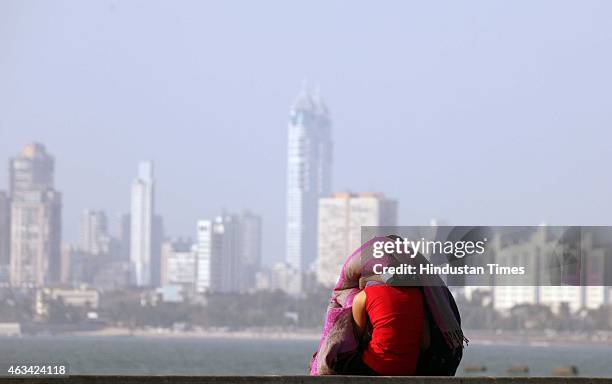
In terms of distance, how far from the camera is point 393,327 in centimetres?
801

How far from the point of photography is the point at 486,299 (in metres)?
173

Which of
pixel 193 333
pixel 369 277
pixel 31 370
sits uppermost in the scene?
pixel 369 277

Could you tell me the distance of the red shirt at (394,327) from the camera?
8.01 metres

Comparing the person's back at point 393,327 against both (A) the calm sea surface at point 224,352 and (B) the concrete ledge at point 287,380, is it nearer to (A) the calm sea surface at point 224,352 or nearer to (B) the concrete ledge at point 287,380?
(B) the concrete ledge at point 287,380

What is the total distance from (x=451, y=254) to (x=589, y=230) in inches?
35.7

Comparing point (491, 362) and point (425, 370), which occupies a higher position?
point (425, 370)

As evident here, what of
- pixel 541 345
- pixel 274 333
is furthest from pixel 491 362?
pixel 274 333

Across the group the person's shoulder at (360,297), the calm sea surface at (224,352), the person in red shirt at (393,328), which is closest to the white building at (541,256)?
the person in red shirt at (393,328)

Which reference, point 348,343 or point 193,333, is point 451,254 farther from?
point 193,333
